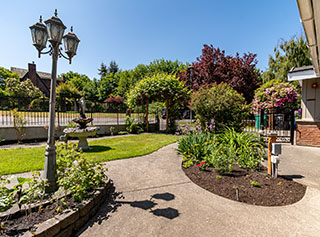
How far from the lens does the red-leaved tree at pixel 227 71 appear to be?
51.0ft

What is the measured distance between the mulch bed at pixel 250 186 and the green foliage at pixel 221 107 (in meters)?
2.81

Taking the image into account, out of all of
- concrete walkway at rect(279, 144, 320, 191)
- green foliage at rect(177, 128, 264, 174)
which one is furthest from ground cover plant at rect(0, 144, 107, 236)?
concrete walkway at rect(279, 144, 320, 191)

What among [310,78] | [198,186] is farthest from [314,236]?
[310,78]

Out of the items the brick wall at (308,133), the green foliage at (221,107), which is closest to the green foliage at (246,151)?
the green foliage at (221,107)

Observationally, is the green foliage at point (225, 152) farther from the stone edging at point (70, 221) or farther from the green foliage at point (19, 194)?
the green foliage at point (19, 194)

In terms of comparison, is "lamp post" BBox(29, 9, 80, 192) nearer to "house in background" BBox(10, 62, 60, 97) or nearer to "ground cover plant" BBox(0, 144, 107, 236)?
"ground cover plant" BBox(0, 144, 107, 236)

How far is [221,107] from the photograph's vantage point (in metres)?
6.22

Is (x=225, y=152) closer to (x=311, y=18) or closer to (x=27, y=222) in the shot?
(x=311, y=18)

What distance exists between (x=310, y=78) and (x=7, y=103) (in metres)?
14.1

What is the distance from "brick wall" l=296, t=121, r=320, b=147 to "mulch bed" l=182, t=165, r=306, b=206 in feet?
14.0

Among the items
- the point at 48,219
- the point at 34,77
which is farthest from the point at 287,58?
the point at 34,77

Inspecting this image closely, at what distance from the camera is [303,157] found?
16.4 feet

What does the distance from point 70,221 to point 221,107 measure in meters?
5.77

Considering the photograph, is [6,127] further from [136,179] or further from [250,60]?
[250,60]
